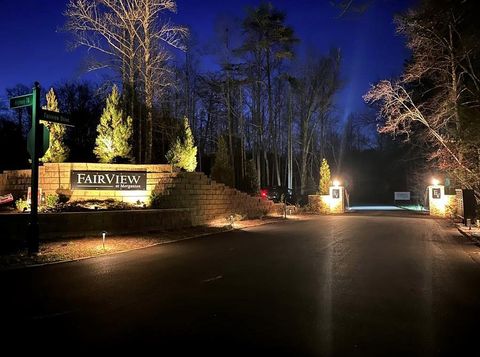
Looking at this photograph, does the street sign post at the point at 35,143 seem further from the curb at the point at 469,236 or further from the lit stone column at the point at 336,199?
the lit stone column at the point at 336,199

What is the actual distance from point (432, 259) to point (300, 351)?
24.3 ft

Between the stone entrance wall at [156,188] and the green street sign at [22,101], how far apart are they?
6.16 meters

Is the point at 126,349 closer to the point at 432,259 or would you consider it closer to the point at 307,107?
the point at 432,259

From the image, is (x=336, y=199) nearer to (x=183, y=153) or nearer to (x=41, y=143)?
(x=183, y=153)

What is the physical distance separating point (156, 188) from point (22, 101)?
8.12 metres

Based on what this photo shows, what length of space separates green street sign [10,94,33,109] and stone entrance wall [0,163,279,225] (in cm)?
616

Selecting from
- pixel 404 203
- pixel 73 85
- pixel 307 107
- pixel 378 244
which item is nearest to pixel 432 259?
pixel 378 244

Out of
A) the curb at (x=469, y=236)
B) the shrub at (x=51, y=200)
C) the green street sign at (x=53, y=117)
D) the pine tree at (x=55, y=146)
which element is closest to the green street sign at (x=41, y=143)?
the green street sign at (x=53, y=117)

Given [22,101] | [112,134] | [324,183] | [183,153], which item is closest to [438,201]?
[324,183]

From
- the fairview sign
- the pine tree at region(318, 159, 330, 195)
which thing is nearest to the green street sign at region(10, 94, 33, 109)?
the fairview sign

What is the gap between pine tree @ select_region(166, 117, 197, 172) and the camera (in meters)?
20.0

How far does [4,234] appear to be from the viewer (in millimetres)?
12211

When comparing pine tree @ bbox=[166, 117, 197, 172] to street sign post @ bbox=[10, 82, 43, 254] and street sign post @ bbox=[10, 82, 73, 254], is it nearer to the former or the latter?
street sign post @ bbox=[10, 82, 73, 254]

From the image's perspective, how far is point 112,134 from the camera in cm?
1878
